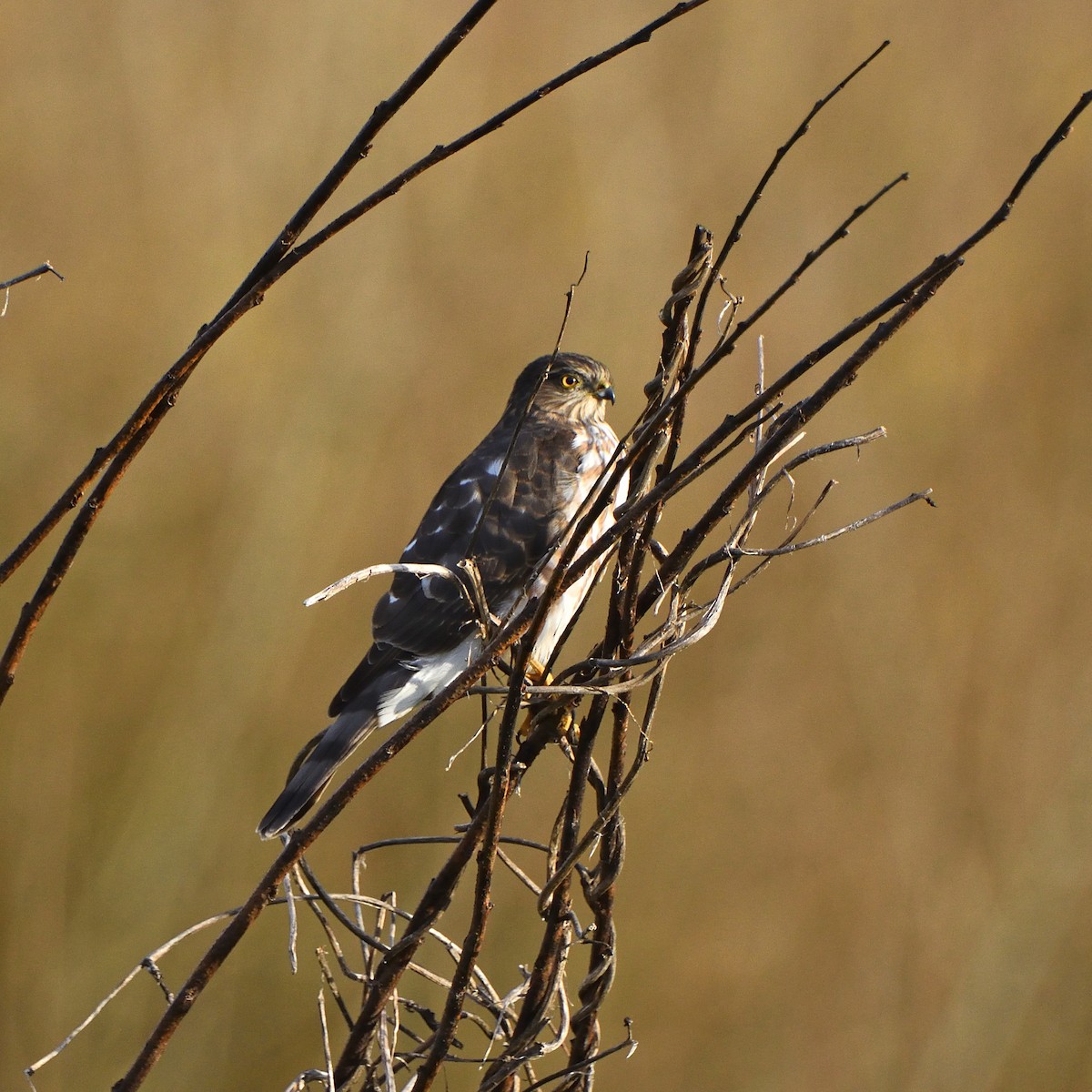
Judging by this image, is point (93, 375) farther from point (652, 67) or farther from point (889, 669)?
point (889, 669)

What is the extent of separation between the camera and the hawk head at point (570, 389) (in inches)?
109

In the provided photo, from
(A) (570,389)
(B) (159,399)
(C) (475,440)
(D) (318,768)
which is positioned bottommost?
(B) (159,399)

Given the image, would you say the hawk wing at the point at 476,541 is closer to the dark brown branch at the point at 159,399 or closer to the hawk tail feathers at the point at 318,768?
the hawk tail feathers at the point at 318,768

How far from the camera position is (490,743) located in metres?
2.94

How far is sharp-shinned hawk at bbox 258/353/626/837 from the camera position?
228 cm

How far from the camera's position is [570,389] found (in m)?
2.85

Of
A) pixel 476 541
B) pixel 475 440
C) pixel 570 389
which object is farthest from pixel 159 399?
pixel 475 440

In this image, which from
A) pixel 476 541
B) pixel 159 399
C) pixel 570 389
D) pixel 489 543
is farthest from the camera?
pixel 570 389

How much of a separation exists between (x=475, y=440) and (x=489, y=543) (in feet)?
2.30

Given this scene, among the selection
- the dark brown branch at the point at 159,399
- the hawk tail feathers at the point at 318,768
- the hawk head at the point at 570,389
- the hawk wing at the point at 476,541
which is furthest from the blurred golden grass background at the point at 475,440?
the dark brown branch at the point at 159,399

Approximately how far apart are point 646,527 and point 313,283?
2.40 metres

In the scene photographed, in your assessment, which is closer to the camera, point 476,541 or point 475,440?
point 476,541

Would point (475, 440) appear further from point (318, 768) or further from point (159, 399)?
point (159, 399)

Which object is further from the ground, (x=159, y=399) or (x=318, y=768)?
(x=318, y=768)
